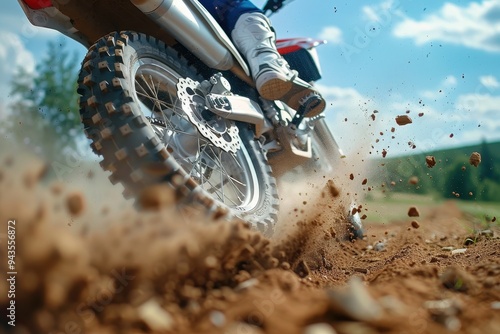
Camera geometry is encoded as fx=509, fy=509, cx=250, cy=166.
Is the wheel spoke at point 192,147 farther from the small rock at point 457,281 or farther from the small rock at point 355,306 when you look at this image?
the small rock at point 355,306

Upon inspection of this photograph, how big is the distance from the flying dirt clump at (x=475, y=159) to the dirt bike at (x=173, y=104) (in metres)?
1.25

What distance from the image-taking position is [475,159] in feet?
11.7

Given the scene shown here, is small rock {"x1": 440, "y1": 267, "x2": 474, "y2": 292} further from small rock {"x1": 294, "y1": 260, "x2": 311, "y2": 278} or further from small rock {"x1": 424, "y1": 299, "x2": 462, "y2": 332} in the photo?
small rock {"x1": 294, "y1": 260, "x2": 311, "y2": 278}

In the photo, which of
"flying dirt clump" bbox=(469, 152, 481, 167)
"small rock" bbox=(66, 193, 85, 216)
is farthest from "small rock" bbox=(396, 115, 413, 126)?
"small rock" bbox=(66, 193, 85, 216)

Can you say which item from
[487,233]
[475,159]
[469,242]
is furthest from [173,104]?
[487,233]

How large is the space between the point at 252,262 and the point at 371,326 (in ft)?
2.70

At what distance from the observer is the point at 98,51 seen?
7.91ft

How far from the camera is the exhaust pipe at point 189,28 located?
262 cm

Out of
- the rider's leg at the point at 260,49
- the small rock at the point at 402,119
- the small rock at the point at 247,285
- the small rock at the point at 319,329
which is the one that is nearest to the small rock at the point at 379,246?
the small rock at the point at 402,119

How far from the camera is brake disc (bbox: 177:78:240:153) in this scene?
262 cm

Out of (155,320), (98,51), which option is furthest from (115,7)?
(155,320)

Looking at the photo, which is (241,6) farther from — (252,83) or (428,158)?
(428,158)

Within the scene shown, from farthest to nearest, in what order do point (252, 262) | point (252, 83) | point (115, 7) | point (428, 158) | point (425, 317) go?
point (428, 158), point (252, 83), point (115, 7), point (252, 262), point (425, 317)

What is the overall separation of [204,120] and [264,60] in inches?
28.5
